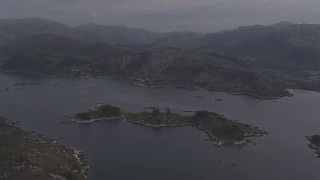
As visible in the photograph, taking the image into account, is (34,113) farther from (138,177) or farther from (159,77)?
(159,77)

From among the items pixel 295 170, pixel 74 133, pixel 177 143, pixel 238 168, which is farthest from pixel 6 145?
pixel 295 170

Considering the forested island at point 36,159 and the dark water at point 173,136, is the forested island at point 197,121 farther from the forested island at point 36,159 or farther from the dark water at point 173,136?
the forested island at point 36,159

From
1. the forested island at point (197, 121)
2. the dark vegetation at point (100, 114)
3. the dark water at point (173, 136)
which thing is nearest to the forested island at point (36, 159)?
the dark water at point (173, 136)

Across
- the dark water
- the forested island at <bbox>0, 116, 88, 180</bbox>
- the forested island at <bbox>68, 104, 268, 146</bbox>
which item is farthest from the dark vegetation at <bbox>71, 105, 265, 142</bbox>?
the forested island at <bbox>0, 116, 88, 180</bbox>

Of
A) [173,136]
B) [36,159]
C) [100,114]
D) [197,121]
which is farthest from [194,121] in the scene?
[36,159]

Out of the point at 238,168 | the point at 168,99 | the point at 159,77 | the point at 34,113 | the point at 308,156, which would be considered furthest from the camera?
the point at 159,77

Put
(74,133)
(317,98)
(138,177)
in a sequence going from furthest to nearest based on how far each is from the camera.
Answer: (317,98) < (74,133) < (138,177)

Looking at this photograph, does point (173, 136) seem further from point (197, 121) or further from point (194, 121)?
point (197, 121)
